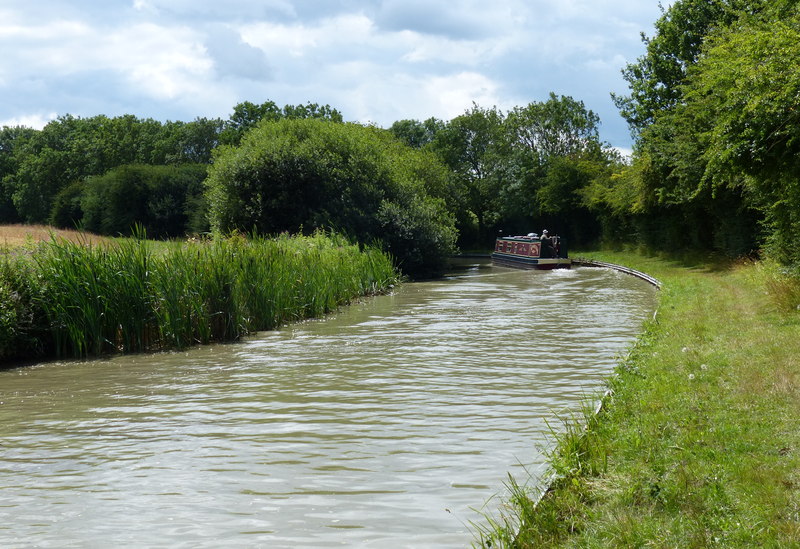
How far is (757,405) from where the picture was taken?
7008 mm

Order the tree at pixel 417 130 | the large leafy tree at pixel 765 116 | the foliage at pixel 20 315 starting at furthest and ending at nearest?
the tree at pixel 417 130 < the foliage at pixel 20 315 < the large leafy tree at pixel 765 116

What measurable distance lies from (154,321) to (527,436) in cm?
845

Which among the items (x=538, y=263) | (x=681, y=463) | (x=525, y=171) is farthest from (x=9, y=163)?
(x=681, y=463)

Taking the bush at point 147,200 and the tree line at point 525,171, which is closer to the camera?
the tree line at point 525,171

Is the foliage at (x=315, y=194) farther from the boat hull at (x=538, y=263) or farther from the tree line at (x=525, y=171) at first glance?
the boat hull at (x=538, y=263)

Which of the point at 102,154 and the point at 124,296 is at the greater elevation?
the point at 102,154

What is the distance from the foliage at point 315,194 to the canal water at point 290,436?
673 inches

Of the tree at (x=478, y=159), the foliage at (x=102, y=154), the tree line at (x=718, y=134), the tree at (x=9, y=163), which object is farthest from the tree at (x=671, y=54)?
the tree at (x=9, y=163)

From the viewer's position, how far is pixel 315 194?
32.0 meters

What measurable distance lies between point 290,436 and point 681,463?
146 inches

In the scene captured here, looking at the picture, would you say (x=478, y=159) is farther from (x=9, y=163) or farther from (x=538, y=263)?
(x=9, y=163)

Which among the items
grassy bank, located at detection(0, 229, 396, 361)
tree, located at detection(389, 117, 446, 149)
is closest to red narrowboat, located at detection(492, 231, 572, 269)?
grassy bank, located at detection(0, 229, 396, 361)

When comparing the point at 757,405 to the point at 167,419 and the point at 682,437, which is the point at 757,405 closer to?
the point at 682,437

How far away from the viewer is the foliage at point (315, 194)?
104 ft
